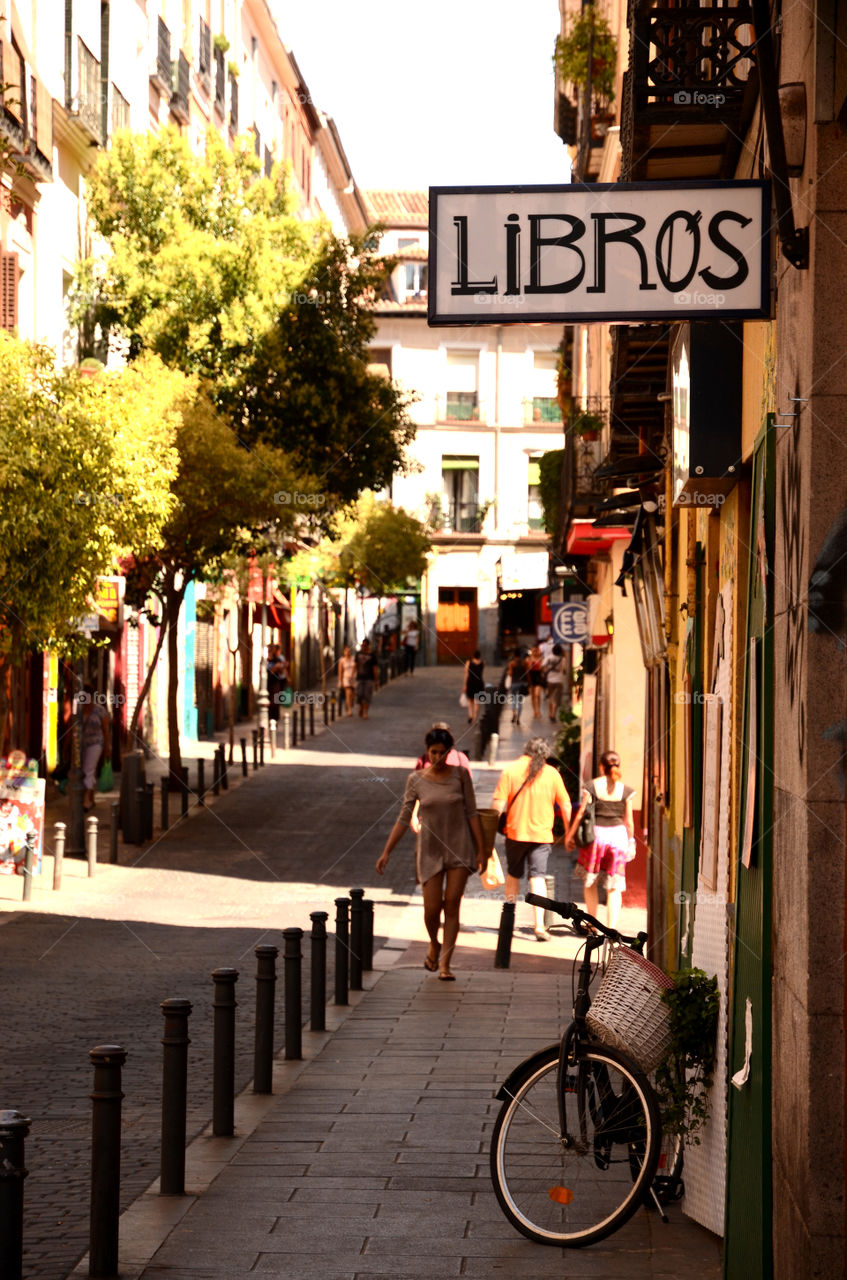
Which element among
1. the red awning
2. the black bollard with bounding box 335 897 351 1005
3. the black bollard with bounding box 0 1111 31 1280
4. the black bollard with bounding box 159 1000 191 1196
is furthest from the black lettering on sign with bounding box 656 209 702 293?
the red awning

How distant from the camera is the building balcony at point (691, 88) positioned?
616 centimetres

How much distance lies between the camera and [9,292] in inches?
1054

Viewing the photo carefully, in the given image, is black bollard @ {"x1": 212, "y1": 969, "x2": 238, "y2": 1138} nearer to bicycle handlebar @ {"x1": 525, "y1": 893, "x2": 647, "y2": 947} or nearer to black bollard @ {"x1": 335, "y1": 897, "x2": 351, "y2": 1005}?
bicycle handlebar @ {"x1": 525, "y1": 893, "x2": 647, "y2": 947}

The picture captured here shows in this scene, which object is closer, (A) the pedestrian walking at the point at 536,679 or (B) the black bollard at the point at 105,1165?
(B) the black bollard at the point at 105,1165

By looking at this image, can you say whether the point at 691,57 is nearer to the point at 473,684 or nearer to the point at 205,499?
the point at 205,499

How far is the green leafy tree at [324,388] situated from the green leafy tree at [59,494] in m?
12.6

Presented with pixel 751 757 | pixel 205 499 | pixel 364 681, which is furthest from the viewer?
pixel 364 681

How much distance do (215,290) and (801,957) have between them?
1128 inches

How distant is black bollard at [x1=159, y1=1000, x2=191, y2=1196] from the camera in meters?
7.35

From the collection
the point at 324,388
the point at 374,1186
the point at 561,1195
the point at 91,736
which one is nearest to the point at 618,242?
the point at 561,1195

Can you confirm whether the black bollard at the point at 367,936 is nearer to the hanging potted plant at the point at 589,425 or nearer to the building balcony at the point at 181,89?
the hanging potted plant at the point at 589,425

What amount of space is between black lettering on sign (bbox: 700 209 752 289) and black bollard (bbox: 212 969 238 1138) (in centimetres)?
429

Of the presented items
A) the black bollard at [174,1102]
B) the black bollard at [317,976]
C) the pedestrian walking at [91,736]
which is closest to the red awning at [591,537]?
the pedestrian walking at [91,736]

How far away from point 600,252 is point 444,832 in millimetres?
8271
